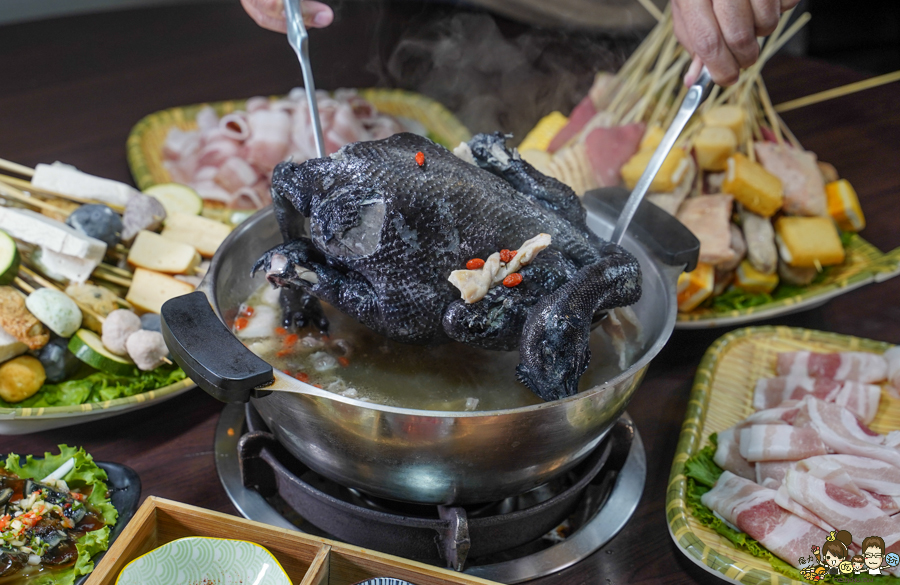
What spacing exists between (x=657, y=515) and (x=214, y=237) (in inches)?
62.1

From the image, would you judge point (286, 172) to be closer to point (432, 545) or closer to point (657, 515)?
point (432, 545)

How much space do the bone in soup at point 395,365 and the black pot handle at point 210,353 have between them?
0.98 ft

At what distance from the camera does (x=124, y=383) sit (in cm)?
192

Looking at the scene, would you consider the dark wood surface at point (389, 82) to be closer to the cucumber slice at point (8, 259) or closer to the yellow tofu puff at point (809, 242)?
the yellow tofu puff at point (809, 242)

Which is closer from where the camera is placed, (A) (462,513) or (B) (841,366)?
(A) (462,513)

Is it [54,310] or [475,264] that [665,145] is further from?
[54,310]

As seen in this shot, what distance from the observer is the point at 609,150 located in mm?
2586

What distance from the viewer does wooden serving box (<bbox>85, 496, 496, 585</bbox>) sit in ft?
4.39

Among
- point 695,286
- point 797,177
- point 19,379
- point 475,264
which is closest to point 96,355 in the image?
point 19,379

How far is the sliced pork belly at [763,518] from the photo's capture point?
152 centimetres

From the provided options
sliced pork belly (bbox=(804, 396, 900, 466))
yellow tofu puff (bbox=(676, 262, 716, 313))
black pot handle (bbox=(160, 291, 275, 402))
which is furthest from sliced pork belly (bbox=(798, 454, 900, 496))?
black pot handle (bbox=(160, 291, 275, 402))

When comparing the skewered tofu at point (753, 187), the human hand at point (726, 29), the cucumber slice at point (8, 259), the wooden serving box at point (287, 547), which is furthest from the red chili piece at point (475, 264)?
the skewered tofu at point (753, 187)

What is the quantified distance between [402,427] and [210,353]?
362 mm

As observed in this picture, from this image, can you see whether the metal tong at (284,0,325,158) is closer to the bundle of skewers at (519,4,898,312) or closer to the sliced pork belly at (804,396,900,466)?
the bundle of skewers at (519,4,898,312)
